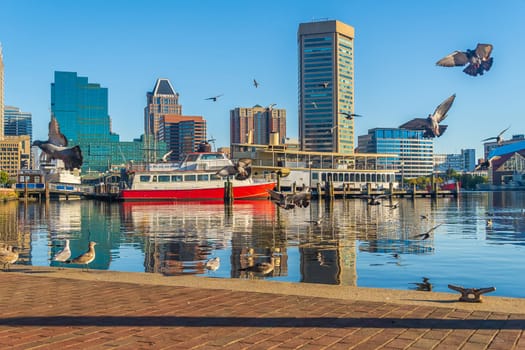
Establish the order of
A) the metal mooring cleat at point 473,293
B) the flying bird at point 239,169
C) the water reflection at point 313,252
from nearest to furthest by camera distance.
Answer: the metal mooring cleat at point 473,293 < the water reflection at point 313,252 < the flying bird at point 239,169

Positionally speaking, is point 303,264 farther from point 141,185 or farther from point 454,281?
point 141,185

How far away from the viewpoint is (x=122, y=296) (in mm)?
8758

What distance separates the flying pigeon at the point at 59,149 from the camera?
15.3 meters

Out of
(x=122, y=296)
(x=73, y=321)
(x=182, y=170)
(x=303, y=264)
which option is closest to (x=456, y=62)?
(x=303, y=264)

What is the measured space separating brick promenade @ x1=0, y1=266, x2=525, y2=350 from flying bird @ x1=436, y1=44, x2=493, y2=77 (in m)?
6.94

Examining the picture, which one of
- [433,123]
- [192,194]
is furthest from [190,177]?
[433,123]

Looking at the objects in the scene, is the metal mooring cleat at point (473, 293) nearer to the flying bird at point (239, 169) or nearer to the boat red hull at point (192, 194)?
the flying bird at point (239, 169)

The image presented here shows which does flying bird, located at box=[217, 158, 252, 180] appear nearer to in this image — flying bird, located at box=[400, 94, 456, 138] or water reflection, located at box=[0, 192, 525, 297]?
water reflection, located at box=[0, 192, 525, 297]

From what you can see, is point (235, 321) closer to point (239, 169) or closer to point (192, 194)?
point (239, 169)

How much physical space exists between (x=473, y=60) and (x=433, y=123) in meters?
2.97

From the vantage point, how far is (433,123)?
16.7 m

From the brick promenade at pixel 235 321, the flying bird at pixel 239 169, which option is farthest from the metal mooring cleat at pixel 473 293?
the flying bird at pixel 239 169

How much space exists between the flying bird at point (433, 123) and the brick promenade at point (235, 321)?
28.2 feet

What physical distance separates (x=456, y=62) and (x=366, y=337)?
10.2m
